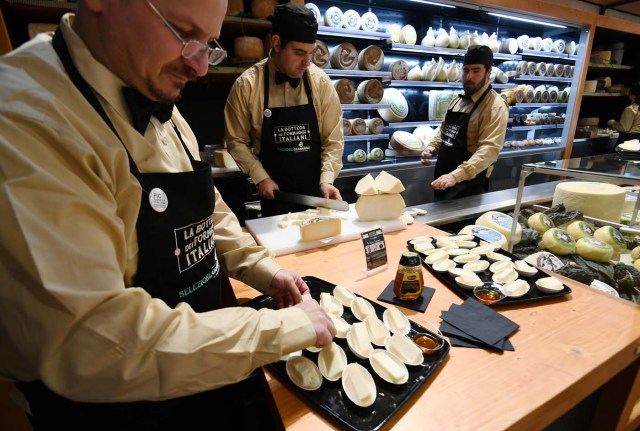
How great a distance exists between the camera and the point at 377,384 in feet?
2.56

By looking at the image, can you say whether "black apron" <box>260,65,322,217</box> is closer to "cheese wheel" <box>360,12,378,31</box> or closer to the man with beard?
the man with beard

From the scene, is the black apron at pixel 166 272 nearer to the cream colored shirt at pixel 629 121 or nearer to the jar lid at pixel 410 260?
the jar lid at pixel 410 260

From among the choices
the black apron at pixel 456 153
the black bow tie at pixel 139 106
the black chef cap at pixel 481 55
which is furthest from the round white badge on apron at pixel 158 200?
the black chef cap at pixel 481 55

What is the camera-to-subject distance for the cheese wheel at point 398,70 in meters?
3.88

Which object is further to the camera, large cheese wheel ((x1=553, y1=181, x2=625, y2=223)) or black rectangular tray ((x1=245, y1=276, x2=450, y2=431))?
large cheese wheel ((x1=553, y1=181, x2=625, y2=223))

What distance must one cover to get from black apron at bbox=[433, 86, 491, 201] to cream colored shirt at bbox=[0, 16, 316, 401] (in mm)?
2751

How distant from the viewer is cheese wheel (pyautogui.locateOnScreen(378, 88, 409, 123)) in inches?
155

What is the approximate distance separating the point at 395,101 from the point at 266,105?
7.21 ft

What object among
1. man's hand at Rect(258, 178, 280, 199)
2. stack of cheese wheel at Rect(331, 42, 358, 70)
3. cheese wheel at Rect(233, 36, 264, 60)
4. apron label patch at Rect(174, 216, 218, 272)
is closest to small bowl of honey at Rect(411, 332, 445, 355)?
apron label patch at Rect(174, 216, 218, 272)

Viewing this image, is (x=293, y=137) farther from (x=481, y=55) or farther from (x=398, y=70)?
(x=398, y=70)

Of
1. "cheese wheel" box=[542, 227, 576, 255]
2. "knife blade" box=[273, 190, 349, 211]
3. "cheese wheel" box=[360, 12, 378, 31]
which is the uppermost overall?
"cheese wheel" box=[360, 12, 378, 31]

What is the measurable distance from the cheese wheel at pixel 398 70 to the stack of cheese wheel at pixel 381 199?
8.51 ft

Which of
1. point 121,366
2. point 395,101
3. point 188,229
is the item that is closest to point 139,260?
point 188,229

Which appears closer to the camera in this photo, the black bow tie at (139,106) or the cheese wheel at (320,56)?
the black bow tie at (139,106)
